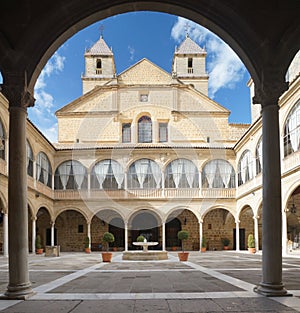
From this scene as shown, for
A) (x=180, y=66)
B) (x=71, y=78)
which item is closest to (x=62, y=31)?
(x=180, y=66)

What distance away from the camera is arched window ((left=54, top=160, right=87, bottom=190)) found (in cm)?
3375

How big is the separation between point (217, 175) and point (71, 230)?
12589 mm

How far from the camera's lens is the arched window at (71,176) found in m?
33.8

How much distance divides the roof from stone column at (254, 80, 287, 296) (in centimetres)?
3967

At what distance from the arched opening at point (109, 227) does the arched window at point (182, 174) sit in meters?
5.32

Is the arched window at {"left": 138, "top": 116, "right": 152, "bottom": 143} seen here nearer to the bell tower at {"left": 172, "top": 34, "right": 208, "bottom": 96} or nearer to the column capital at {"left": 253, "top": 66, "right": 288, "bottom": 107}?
the bell tower at {"left": 172, "top": 34, "right": 208, "bottom": 96}

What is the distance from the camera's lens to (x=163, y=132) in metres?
36.6

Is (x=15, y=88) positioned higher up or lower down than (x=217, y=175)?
higher up

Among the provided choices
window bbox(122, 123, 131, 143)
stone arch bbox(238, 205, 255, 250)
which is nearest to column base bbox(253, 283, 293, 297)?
stone arch bbox(238, 205, 255, 250)

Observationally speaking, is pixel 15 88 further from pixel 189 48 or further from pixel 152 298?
pixel 189 48

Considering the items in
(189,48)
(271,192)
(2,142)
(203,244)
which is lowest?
(203,244)

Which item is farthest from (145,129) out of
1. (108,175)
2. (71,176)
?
(71,176)

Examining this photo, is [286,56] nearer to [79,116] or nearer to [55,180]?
[55,180]

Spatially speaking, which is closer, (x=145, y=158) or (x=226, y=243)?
(x=145, y=158)
